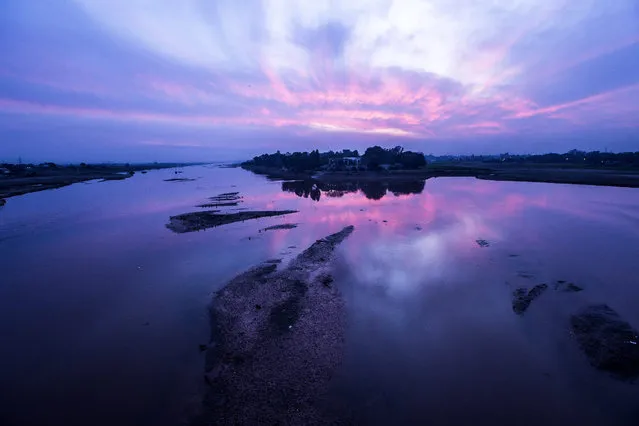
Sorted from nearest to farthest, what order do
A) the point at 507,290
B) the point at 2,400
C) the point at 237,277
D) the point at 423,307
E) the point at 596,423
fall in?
1. the point at 596,423
2. the point at 2,400
3. the point at 423,307
4. the point at 507,290
5. the point at 237,277

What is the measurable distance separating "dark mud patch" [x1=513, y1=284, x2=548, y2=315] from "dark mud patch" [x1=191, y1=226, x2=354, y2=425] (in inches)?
318

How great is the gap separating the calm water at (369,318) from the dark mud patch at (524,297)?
31 cm

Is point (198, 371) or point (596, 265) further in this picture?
point (596, 265)

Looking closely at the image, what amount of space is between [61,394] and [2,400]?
1.64m

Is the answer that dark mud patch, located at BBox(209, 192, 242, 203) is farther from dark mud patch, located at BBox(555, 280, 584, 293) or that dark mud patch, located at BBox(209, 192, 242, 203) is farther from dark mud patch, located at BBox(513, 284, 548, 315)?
dark mud patch, located at BBox(555, 280, 584, 293)

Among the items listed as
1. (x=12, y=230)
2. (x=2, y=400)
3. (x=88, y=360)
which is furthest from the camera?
(x=12, y=230)

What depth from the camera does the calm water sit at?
901 cm

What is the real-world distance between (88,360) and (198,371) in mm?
4443

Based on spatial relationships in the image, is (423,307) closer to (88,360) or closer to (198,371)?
(198,371)

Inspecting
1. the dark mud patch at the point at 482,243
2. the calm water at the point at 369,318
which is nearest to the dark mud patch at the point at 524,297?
the calm water at the point at 369,318

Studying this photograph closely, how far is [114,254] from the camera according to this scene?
2267 centimetres

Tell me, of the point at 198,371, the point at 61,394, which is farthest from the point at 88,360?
the point at 198,371

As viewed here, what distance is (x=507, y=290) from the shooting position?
15.5m

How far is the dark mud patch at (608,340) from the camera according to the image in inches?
396
